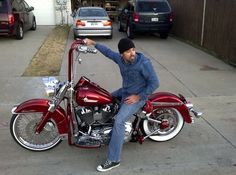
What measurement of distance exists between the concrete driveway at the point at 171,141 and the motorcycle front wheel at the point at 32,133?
0.34ft

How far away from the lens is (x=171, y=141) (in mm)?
4902

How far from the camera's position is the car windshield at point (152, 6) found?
14164 mm

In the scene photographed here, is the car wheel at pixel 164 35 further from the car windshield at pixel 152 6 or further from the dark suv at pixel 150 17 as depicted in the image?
the car windshield at pixel 152 6

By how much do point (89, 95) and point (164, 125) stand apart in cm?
116

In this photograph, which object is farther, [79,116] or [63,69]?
[63,69]

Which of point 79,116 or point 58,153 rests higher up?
point 79,116

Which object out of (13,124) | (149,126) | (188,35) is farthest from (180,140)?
(188,35)

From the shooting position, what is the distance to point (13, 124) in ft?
14.7

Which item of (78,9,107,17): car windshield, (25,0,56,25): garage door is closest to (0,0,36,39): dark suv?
(78,9,107,17): car windshield

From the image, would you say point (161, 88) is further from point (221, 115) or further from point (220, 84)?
point (221, 115)

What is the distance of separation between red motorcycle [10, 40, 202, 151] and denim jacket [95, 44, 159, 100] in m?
0.25

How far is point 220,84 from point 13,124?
15.7ft

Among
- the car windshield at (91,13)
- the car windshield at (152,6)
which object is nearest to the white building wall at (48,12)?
the car windshield at (91,13)

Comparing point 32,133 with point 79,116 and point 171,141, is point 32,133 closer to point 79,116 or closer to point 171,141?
point 79,116
